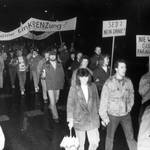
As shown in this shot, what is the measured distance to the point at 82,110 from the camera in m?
5.93

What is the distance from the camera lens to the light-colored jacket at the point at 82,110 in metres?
5.90

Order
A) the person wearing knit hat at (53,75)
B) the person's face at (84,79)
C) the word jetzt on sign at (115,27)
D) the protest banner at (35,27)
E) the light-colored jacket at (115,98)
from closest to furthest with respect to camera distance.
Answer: the person's face at (84,79) → the light-colored jacket at (115,98) → the person wearing knit hat at (53,75) → the word jetzt on sign at (115,27) → the protest banner at (35,27)

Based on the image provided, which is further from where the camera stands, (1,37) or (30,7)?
(30,7)

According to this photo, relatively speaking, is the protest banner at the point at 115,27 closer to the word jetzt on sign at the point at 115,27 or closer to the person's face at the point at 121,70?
the word jetzt on sign at the point at 115,27

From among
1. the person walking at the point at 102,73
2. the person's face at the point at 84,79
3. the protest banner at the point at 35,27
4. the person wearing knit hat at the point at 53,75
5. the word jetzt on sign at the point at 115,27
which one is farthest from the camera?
the protest banner at the point at 35,27

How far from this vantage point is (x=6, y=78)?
17922 millimetres

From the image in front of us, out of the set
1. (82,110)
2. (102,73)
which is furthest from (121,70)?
(102,73)

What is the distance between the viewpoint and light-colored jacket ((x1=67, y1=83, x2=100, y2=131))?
19.4 feet

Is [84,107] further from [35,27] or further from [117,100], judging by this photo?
[35,27]

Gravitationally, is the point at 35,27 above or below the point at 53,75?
above

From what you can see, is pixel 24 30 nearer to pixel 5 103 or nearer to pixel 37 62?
pixel 37 62

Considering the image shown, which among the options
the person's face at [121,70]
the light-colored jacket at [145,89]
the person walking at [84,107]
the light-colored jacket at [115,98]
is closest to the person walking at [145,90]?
the light-colored jacket at [145,89]

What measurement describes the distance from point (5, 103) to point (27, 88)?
3032 mm

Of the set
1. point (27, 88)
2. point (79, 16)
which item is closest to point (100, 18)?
point (79, 16)
